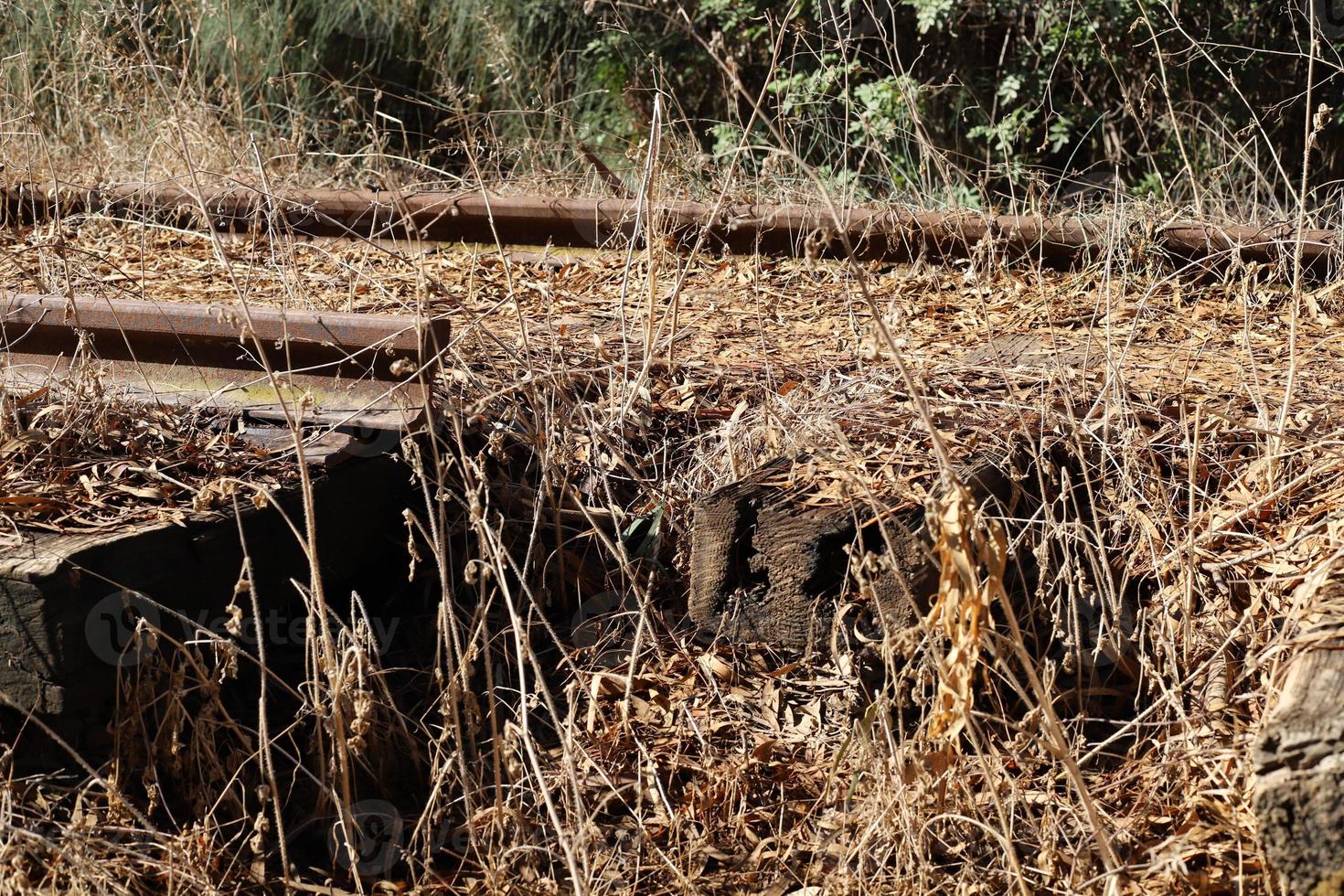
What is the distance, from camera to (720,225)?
5.15 meters

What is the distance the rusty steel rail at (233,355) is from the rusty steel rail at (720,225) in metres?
0.90

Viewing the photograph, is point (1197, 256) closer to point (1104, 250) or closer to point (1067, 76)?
point (1104, 250)

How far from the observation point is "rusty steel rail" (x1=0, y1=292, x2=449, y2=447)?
329cm

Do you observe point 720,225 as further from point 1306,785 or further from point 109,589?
point 1306,785

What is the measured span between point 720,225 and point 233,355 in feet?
7.21

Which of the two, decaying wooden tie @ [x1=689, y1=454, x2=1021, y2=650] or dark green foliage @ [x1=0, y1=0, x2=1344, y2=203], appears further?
dark green foliage @ [x1=0, y1=0, x2=1344, y2=203]

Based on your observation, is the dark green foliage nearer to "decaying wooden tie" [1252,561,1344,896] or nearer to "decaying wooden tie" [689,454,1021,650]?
"decaying wooden tie" [689,454,1021,650]

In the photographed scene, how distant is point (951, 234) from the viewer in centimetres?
489

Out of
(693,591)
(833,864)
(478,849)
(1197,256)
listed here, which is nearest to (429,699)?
(478,849)

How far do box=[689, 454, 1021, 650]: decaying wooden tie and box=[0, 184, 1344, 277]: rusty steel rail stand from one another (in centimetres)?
167

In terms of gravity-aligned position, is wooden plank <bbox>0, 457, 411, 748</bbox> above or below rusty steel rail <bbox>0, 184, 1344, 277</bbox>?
below

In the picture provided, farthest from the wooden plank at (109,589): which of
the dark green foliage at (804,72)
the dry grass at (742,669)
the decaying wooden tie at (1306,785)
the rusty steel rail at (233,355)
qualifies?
the dark green foliage at (804,72)

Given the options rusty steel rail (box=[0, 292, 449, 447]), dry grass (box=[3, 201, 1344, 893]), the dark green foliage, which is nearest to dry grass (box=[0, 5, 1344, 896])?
dry grass (box=[3, 201, 1344, 893])

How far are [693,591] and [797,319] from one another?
5.80ft
